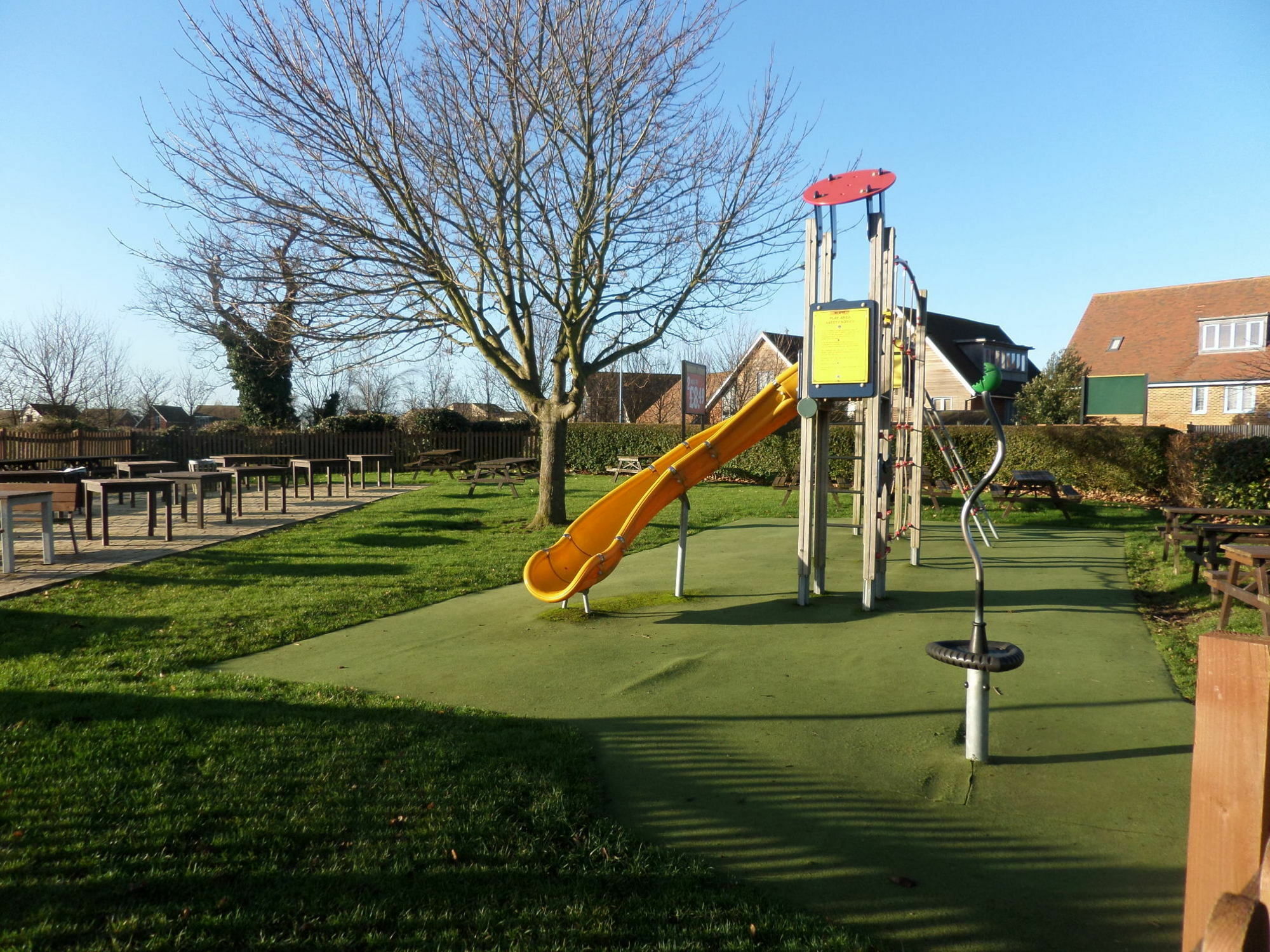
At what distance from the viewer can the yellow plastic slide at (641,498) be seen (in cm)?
730

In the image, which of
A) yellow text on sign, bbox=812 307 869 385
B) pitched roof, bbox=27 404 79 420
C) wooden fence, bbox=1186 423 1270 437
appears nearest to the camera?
yellow text on sign, bbox=812 307 869 385

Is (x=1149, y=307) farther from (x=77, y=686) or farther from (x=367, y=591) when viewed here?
(x=77, y=686)

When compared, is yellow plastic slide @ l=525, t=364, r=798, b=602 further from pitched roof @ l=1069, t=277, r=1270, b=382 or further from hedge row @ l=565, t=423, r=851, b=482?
pitched roof @ l=1069, t=277, r=1270, b=382

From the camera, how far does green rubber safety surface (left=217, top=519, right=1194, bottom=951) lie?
9.75 ft

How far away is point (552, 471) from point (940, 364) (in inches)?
1393

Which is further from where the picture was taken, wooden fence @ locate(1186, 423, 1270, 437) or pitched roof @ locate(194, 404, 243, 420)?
pitched roof @ locate(194, 404, 243, 420)

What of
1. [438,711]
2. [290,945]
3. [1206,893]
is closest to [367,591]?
[438,711]

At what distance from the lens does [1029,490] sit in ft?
53.6

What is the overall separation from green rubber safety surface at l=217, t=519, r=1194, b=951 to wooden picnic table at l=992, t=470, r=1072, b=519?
621cm

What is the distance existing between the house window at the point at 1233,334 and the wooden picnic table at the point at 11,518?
42164mm

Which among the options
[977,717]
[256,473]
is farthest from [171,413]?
[977,717]

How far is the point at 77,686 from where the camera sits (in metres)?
4.98

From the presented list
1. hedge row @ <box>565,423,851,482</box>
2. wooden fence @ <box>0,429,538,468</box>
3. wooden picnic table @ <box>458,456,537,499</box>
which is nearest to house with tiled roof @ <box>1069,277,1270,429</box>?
hedge row @ <box>565,423,851,482</box>

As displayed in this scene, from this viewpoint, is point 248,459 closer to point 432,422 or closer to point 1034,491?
point 432,422
